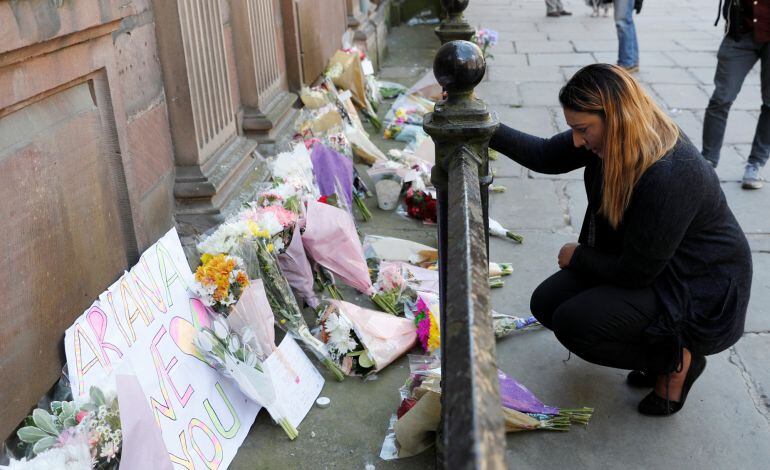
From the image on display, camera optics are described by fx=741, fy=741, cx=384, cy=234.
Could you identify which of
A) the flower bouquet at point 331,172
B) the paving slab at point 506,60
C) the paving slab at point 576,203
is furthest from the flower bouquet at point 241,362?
the paving slab at point 506,60

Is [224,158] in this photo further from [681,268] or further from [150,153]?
[681,268]

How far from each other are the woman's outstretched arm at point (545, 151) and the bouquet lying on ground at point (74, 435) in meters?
1.79

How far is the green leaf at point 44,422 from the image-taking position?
194 centimetres

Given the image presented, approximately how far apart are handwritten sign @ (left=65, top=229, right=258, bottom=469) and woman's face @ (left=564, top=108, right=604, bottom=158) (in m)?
1.49

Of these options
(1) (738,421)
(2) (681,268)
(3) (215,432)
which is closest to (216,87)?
(3) (215,432)

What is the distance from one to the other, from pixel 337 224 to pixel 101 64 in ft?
4.35

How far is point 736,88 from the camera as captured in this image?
Answer: 4.86m

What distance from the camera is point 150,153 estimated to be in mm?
2904

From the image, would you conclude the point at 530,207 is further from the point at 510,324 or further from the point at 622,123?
the point at 622,123

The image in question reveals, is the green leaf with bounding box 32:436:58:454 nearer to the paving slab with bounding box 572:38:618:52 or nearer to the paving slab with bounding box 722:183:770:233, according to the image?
the paving slab with bounding box 722:183:770:233

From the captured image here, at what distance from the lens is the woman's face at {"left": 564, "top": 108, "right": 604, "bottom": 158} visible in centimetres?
246

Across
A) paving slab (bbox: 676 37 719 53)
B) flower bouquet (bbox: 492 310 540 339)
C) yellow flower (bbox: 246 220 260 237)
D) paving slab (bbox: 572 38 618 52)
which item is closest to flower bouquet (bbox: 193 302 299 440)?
yellow flower (bbox: 246 220 260 237)

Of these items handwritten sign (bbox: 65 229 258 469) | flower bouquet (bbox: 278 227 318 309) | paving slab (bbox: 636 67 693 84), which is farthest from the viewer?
paving slab (bbox: 636 67 693 84)

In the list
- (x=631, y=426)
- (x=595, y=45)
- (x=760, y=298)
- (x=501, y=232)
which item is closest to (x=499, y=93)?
(x=595, y=45)
